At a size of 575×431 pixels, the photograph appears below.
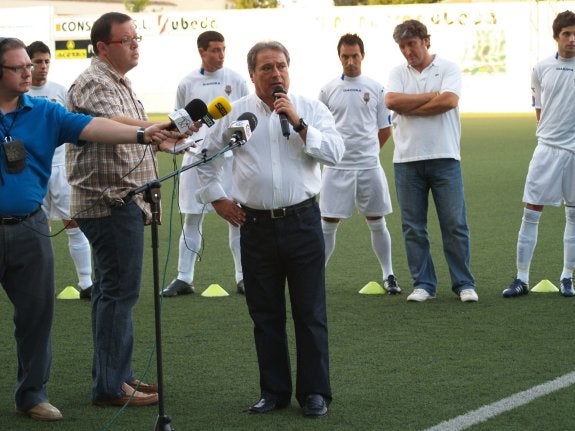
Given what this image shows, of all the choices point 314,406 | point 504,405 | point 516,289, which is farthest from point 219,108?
point 516,289

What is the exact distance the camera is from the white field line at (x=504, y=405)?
603 cm

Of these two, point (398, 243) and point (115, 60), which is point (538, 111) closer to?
point (398, 243)

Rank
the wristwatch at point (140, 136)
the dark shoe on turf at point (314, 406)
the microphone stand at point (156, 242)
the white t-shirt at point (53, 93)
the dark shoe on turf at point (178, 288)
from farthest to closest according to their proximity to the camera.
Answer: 1. the white t-shirt at point (53, 93)
2. the dark shoe on turf at point (178, 288)
3. the dark shoe on turf at point (314, 406)
4. the wristwatch at point (140, 136)
5. the microphone stand at point (156, 242)

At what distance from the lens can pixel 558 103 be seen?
9.80m

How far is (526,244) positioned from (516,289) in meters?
0.42

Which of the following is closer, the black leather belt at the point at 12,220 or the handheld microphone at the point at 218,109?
the handheld microphone at the point at 218,109

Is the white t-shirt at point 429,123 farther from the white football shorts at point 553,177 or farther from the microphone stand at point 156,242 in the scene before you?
the microphone stand at point 156,242

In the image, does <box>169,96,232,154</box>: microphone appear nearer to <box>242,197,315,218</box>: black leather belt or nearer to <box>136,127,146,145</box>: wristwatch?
<box>136,127,146,145</box>: wristwatch

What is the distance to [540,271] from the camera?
1093 centimetres

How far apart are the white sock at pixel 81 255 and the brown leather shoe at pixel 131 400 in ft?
12.1

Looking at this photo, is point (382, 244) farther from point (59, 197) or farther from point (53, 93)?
point (53, 93)

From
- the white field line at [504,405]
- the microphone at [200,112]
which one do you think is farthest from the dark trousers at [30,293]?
the white field line at [504,405]

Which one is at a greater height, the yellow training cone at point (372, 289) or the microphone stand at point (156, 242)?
the microphone stand at point (156, 242)

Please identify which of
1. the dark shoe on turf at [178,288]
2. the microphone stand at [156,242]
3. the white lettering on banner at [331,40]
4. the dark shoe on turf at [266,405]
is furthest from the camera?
the white lettering on banner at [331,40]
